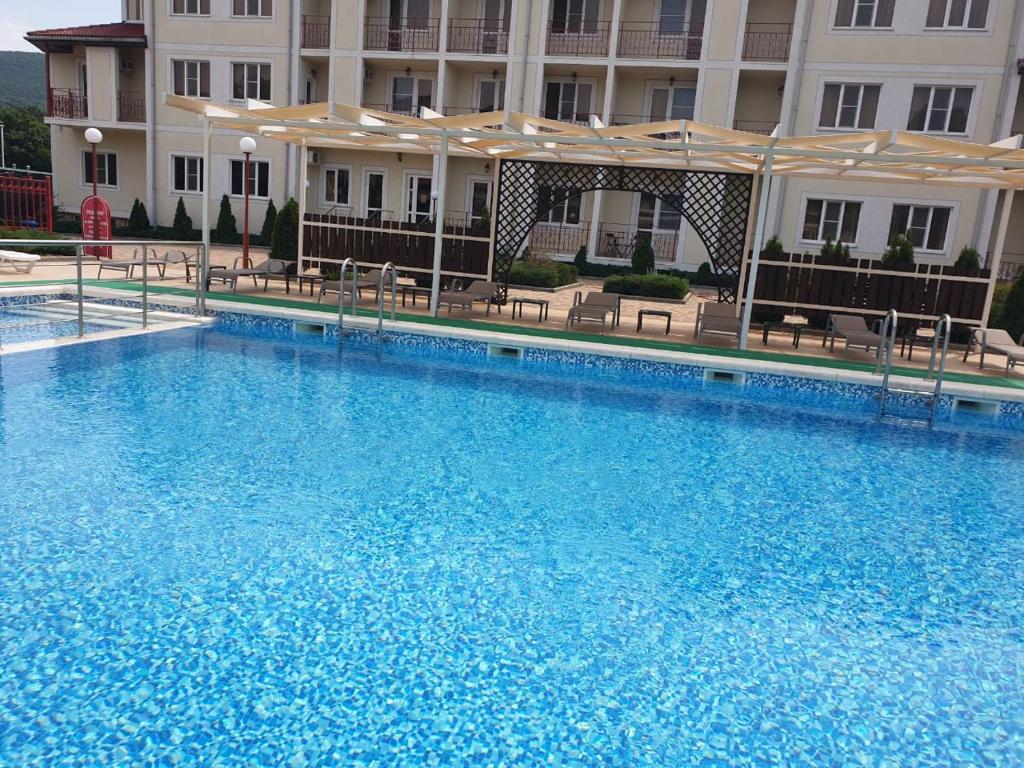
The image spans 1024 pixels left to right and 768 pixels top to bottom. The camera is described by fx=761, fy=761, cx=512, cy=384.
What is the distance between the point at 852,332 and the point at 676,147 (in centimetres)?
366

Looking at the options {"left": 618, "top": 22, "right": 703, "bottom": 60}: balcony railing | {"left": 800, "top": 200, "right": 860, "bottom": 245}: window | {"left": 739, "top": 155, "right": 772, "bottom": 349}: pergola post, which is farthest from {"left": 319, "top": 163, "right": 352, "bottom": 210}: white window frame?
{"left": 739, "top": 155, "right": 772, "bottom": 349}: pergola post

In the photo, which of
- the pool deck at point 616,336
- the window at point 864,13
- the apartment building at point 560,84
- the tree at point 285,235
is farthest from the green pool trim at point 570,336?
the window at point 864,13

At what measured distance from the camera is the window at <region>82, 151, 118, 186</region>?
26.4m

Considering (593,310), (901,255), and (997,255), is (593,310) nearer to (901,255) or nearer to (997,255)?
(901,255)

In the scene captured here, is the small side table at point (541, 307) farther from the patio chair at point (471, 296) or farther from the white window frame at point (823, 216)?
the white window frame at point (823, 216)

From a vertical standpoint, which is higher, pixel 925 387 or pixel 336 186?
pixel 336 186

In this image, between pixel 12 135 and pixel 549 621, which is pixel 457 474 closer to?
pixel 549 621

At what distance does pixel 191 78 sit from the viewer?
24.6 meters

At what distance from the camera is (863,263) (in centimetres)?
1204

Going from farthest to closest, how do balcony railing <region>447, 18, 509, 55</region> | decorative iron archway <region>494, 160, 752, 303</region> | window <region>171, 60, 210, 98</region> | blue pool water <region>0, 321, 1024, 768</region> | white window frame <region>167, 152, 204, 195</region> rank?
white window frame <region>167, 152, 204, 195</region>
window <region>171, 60, 210, 98</region>
balcony railing <region>447, 18, 509, 55</region>
decorative iron archway <region>494, 160, 752, 303</region>
blue pool water <region>0, 321, 1024, 768</region>

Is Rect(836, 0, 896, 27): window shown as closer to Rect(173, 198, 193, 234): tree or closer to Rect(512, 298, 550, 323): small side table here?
Rect(512, 298, 550, 323): small side table

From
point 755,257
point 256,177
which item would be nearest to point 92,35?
point 256,177

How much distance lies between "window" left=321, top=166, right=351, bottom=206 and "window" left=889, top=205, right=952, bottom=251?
16.1m

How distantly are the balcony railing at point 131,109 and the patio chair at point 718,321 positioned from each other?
21.8 metres
